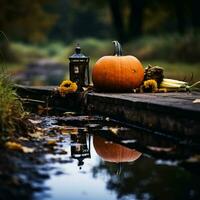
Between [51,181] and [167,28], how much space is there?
206ft

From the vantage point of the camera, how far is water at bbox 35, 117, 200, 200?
4133 mm

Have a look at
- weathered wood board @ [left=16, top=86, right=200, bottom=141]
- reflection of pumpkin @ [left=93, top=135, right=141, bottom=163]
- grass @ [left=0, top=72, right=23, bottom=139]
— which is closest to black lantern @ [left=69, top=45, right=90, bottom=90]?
weathered wood board @ [left=16, top=86, right=200, bottom=141]

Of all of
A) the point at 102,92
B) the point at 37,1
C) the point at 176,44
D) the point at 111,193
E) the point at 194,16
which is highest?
the point at 37,1

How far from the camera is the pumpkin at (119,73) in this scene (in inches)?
340

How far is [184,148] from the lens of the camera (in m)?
5.50

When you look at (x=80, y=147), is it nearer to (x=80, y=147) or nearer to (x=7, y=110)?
(x=80, y=147)

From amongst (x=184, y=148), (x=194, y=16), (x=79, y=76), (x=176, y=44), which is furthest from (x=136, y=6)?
(x=184, y=148)

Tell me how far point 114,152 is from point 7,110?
1185 mm

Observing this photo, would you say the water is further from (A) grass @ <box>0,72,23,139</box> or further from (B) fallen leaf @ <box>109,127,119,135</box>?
(A) grass @ <box>0,72,23,139</box>

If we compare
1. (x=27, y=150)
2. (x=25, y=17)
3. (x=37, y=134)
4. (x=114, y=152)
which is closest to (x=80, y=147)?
(x=114, y=152)

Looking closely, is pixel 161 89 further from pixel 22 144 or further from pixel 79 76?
pixel 22 144

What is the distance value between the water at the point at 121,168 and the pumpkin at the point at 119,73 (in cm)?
206

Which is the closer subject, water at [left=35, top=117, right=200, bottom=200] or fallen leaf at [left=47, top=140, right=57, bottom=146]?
water at [left=35, top=117, right=200, bottom=200]

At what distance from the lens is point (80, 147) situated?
588 cm
